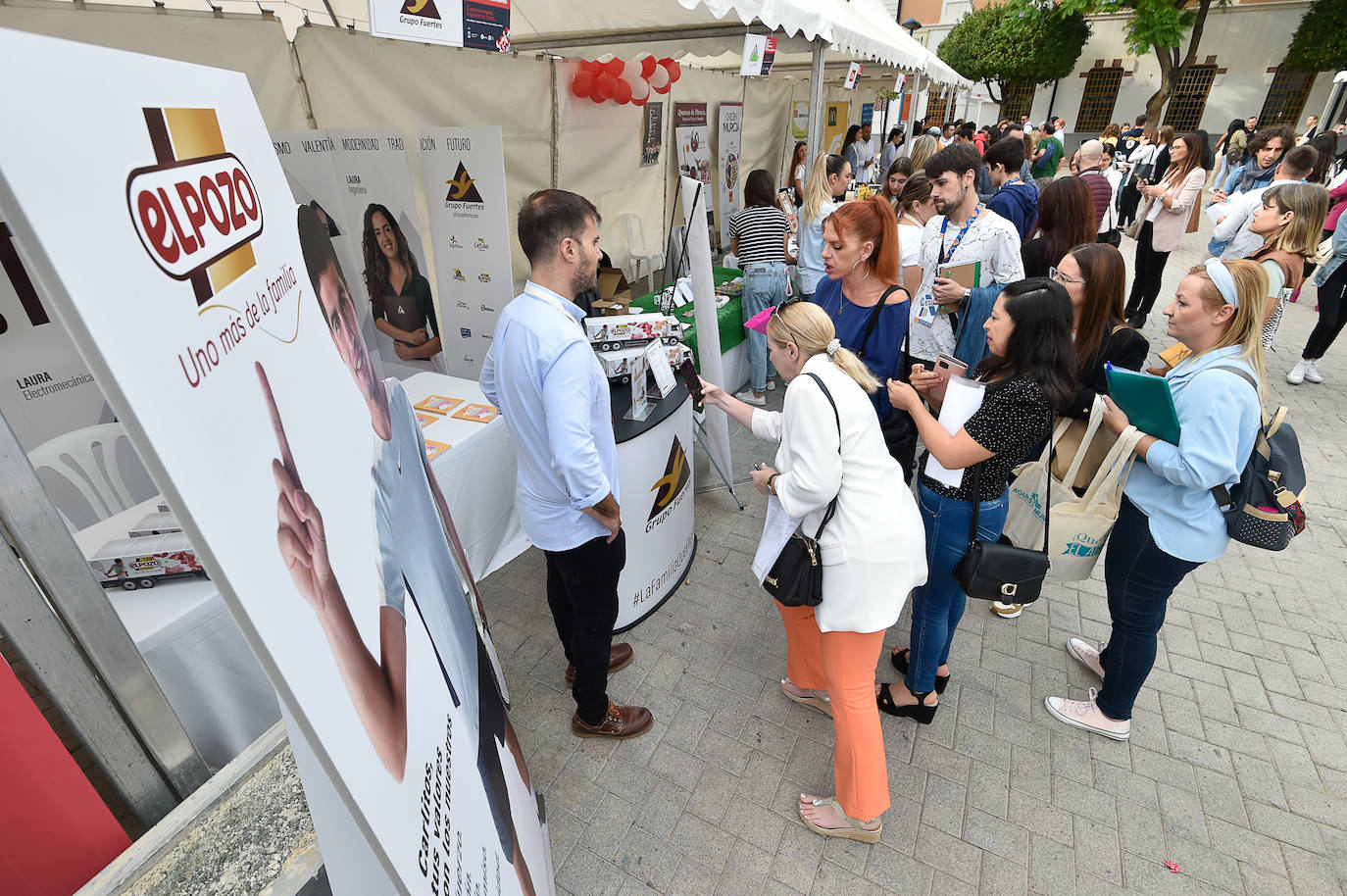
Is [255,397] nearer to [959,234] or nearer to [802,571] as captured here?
[802,571]

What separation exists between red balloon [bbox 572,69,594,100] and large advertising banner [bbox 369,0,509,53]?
2516mm

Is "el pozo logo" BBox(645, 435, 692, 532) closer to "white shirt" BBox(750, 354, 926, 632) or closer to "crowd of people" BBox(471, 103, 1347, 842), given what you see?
"crowd of people" BBox(471, 103, 1347, 842)

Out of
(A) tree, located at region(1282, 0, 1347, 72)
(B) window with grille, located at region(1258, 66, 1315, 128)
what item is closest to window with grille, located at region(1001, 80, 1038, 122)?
(B) window with grille, located at region(1258, 66, 1315, 128)

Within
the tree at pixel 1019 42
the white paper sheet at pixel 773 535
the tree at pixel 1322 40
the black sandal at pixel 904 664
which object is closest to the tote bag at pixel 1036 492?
the black sandal at pixel 904 664

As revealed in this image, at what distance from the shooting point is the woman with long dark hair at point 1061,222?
11.4ft

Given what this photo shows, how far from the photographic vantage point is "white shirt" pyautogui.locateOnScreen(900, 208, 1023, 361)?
124 inches

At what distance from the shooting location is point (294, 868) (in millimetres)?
1086

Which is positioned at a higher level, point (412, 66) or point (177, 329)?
point (412, 66)

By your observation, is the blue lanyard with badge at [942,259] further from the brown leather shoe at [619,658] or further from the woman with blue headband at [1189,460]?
the brown leather shoe at [619,658]

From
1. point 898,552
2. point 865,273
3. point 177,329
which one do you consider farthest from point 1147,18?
point 177,329

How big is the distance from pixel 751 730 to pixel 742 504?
1.64m

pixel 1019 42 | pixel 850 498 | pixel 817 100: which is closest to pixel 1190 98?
pixel 1019 42

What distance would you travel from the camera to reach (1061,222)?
3553 millimetres

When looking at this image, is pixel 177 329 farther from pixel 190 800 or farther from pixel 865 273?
pixel 865 273
